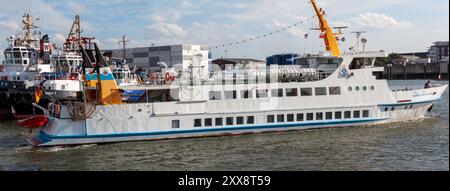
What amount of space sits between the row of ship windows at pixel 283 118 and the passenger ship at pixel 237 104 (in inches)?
2.0

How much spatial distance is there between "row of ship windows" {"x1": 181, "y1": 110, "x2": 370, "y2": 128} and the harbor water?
2.45 ft

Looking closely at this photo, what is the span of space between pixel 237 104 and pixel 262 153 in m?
4.36

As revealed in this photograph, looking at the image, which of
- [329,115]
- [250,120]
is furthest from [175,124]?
[329,115]

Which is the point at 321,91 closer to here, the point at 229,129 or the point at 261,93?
the point at 261,93

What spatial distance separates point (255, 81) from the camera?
22891 mm

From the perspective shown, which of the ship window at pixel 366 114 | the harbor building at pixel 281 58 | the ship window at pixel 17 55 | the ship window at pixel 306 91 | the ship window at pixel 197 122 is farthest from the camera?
the ship window at pixel 17 55

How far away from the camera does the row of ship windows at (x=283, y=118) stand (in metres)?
21.7

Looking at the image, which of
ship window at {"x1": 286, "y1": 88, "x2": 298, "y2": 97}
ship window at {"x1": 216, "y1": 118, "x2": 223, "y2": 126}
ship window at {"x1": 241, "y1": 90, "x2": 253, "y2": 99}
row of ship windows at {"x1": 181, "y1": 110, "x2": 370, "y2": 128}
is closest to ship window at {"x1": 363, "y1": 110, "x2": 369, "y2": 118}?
row of ship windows at {"x1": 181, "y1": 110, "x2": 370, "y2": 128}

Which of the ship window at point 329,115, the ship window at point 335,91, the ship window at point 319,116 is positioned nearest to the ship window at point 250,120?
the ship window at point 319,116

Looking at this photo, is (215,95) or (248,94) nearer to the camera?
(215,95)

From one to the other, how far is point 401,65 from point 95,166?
9622 cm

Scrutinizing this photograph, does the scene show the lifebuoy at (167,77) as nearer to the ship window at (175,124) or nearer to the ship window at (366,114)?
the ship window at (175,124)

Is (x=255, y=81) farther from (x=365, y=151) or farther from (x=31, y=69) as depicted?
(x=31, y=69)

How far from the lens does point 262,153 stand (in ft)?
60.2
